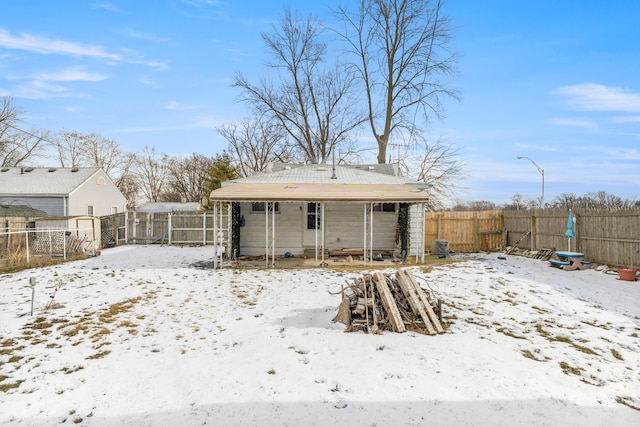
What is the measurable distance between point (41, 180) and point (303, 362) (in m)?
32.1

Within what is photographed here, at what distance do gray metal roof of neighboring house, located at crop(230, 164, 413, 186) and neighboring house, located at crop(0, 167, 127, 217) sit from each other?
18.8 metres

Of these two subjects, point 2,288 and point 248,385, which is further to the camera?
point 2,288

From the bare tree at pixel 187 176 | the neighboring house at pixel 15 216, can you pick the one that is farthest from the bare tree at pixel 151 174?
the neighboring house at pixel 15 216

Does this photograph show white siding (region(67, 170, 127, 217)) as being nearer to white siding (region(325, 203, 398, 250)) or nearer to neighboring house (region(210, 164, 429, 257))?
neighboring house (region(210, 164, 429, 257))

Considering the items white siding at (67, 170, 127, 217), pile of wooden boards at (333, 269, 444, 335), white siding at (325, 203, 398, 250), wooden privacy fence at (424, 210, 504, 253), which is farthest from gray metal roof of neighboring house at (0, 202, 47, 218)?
wooden privacy fence at (424, 210, 504, 253)

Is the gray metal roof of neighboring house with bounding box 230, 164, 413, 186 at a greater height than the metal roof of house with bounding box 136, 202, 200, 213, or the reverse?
the gray metal roof of neighboring house with bounding box 230, 164, 413, 186

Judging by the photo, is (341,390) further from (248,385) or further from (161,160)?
(161,160)

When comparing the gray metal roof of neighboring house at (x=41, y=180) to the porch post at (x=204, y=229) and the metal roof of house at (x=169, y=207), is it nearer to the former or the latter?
the metal roof of house at (x=169, y=207)

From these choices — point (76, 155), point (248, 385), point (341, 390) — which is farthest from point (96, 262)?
point (76, 155)

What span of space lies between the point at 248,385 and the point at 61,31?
13.1 m

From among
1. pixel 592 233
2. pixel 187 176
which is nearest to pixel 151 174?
pixel 187 176

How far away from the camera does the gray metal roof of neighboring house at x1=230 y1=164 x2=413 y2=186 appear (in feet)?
50.5

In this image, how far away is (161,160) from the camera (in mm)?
50906

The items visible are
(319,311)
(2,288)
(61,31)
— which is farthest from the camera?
(61,31)
